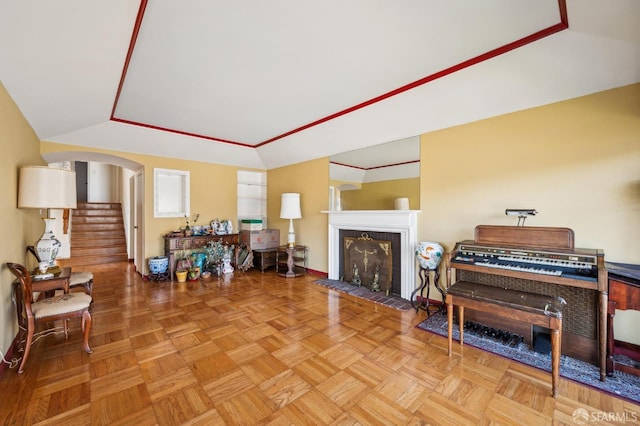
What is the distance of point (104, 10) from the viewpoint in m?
1.56

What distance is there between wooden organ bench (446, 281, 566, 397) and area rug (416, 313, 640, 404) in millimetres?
324

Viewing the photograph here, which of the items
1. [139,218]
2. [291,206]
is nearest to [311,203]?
[291,206]

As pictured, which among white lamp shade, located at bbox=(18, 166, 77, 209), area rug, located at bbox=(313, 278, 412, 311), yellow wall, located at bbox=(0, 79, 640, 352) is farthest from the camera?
area rug, located at bbox=(313, 278, 412, 311)

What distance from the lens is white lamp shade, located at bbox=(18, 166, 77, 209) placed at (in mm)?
2295

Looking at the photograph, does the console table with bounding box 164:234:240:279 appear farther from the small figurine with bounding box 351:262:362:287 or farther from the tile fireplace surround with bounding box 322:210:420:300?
the small figurine with bounding box 351:262:362:287

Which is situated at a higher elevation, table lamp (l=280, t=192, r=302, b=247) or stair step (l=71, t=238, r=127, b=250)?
table lamp (l=280, t=192, r=302, b=247)

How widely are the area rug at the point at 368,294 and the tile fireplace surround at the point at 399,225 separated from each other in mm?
154

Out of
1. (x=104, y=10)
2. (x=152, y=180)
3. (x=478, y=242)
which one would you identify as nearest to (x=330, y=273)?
(x=478, y=242)

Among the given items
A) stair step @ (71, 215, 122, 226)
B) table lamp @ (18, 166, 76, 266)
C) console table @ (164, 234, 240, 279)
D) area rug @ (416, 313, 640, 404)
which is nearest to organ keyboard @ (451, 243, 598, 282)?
area rug @ (416, 313, 640, 404)

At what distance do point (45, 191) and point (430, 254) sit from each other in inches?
149

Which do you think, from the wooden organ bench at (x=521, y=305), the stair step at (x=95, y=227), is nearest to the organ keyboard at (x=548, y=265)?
the wooden organ bench at (x=521, y=305)

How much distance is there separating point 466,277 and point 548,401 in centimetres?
130

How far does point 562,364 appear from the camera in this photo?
82.7 inches

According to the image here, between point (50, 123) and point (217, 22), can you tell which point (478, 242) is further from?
point (50, 123)
